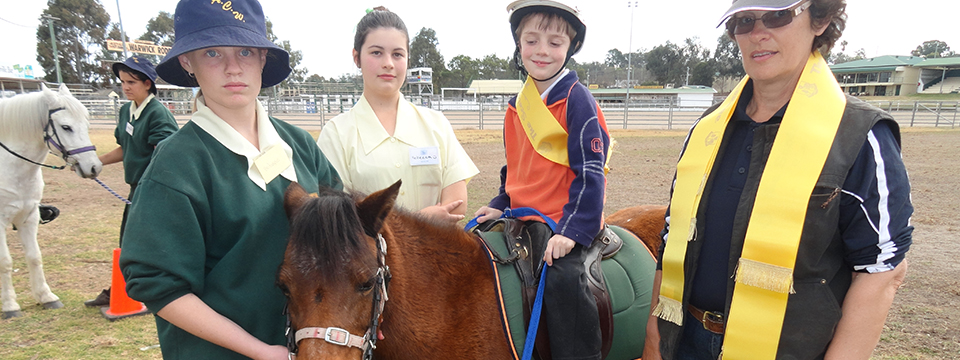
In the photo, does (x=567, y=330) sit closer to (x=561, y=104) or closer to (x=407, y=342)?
(x=407, y=342)

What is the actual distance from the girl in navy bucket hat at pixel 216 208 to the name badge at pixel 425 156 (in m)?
0.93

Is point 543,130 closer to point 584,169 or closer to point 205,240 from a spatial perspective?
point 584,169

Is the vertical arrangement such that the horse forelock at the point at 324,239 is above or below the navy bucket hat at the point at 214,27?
below

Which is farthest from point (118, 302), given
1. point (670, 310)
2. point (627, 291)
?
point (670, 310)

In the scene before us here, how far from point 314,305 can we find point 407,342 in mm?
508

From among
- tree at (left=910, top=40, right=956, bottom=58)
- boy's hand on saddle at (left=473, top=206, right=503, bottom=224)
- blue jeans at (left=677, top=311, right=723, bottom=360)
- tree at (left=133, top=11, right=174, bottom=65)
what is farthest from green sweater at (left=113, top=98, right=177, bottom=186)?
tree at (left=910, top=40, right=956, bottom=58)

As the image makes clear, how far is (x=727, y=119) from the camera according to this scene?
1.75 m

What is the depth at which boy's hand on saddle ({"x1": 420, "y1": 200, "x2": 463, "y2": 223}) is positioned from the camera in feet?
7.26

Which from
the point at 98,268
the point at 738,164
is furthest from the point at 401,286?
the point at 98,268

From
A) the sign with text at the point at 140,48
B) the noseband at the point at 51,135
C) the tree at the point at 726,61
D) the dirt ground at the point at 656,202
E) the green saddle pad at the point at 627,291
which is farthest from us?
the tree at the point at 726,61

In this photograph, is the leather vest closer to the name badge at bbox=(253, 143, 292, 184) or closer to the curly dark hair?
the curly dark hair

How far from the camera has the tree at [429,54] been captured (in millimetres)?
76875

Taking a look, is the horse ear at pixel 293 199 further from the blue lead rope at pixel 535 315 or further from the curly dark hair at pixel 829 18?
the curly dark hair at pixel 829 18

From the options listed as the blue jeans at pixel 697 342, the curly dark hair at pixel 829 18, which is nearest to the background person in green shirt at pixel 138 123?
the blue jeans at pixel 697 342
